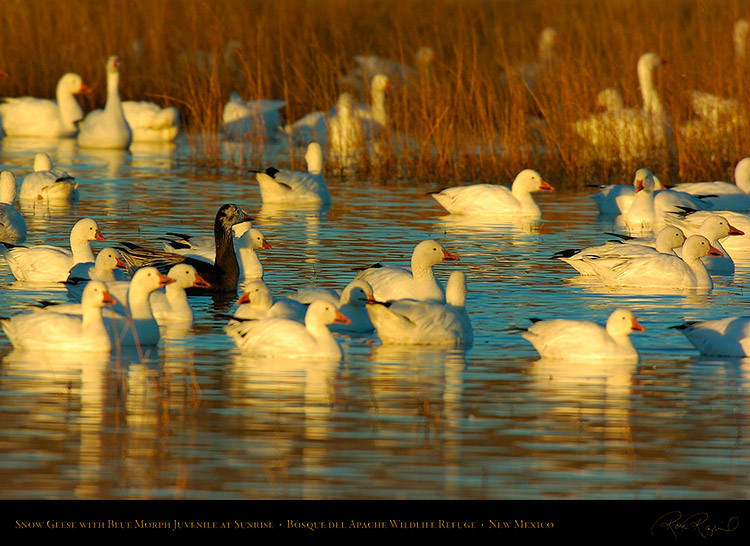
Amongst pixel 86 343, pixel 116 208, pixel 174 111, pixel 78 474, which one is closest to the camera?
pixel 78 474

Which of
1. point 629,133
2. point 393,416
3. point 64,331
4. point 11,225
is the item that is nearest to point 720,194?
point 629,133

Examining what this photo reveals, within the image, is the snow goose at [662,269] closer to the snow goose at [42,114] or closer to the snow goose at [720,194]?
the snow goose at [720,194]

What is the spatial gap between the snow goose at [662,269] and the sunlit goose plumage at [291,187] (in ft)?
20.4

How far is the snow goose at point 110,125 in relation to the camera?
1041 inches

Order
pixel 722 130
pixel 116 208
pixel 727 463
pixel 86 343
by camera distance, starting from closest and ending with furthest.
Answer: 1. pixel 727 463
2. pixel 86 343
3. pixel 116 208
4. pixel 722 130

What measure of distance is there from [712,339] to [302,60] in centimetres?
1918

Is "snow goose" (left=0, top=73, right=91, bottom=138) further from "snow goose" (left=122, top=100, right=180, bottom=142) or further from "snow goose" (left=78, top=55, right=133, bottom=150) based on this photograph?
"snow goose" (left=78, top=55, right=133, bottom=150)

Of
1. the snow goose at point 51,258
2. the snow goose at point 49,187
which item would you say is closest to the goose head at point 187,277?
the snow goose at point 51,258

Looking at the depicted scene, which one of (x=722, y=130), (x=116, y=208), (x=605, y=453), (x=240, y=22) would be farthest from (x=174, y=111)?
(x=605, y=453)

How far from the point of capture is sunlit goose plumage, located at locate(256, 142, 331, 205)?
63.5 feet

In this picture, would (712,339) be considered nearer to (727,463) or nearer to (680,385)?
(680,385)

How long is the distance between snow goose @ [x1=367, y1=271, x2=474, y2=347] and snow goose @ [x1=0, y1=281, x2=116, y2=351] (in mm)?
1953

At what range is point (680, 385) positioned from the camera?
910 centimetres

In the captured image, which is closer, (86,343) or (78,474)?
(78,474)
